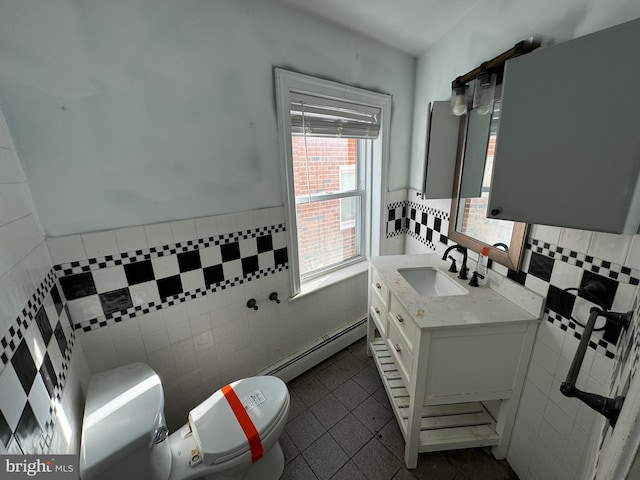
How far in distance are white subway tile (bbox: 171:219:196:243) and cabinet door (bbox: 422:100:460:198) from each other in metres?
1.30

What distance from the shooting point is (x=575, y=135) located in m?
0.69

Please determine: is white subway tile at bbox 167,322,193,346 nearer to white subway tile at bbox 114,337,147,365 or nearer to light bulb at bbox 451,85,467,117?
white subway tile at bbox 114,337,147,365

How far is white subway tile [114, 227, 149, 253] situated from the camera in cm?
102

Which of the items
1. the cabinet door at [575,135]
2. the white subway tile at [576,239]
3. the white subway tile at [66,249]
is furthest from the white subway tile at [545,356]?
the white subway tile at [66,249]

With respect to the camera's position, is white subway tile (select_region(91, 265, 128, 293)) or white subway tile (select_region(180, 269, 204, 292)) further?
white subway tile (select_region(180, 269, 204, 292))

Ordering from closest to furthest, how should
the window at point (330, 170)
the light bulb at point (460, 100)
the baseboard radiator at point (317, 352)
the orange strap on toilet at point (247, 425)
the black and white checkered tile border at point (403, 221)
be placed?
the orange strap on toilet at point (247, 425) → the light bulb at point (460, 100) → the window at point (330, 170) → the baseboard radiator at point (317, 352) → the black and white checkered tile border at point (403, 221)

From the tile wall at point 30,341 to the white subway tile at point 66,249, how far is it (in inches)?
1.1

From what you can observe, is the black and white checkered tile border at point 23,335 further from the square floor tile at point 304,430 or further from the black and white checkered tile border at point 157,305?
the square floor tile at point 304,430

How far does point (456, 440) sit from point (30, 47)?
7.32ft

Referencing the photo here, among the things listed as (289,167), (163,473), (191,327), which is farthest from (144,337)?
(289,167)

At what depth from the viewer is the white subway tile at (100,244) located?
967mm

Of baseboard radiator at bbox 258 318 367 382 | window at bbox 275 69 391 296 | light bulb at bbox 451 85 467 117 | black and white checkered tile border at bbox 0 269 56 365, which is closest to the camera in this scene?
black and white checkered tile border at bbox 0 269 56 365

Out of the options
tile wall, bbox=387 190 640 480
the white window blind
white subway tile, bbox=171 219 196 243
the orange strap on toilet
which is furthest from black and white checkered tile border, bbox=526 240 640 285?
white subway tile, bbox=171 219 196 243

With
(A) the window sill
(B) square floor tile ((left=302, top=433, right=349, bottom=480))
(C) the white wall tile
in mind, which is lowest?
(B) square floor tile ((left=302, top=433, right=349, bottom=480))
